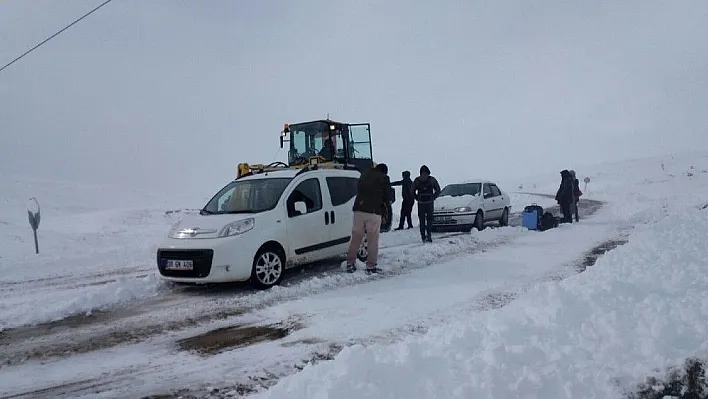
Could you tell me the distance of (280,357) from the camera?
4395 millimetres

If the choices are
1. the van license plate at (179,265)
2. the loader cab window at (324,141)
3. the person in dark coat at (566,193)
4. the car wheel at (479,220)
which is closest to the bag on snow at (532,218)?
the car wheel at (479,220)

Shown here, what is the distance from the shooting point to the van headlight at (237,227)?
7.07 meters

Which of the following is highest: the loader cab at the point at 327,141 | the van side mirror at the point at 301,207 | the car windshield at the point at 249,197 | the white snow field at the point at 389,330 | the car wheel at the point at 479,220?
the loader cab at the point at 327,141

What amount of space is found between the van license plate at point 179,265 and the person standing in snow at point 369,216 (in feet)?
8.11

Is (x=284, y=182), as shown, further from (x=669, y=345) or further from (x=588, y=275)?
(x=669, y=345)

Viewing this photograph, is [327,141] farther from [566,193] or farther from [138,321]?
[138,321]

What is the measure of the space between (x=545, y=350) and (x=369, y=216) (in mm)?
4583

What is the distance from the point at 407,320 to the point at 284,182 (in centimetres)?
363

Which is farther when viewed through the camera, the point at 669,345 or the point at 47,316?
the point at 47,316

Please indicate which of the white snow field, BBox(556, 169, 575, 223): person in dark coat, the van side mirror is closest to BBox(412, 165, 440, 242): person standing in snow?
the white snow field

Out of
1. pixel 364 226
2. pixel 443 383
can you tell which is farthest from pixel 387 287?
pixel 443 383

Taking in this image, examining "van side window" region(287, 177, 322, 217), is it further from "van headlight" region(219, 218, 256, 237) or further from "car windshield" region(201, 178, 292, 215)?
"van headlight" region(219, 218, 256, 237)

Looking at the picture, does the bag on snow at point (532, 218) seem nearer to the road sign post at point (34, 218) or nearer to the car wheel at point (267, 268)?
the car wheel at point (267, 268)

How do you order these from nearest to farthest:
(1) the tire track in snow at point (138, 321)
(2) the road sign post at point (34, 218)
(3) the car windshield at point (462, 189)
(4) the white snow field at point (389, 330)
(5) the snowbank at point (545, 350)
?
(5) the snowbank at point (545, 350)
(4) the white snow field at point (389, 330)
(1) the tire track in snow at point (138, 321)
(2) the road sign post at point (34, 218)
(3) the car windshield at point (462, 189)
